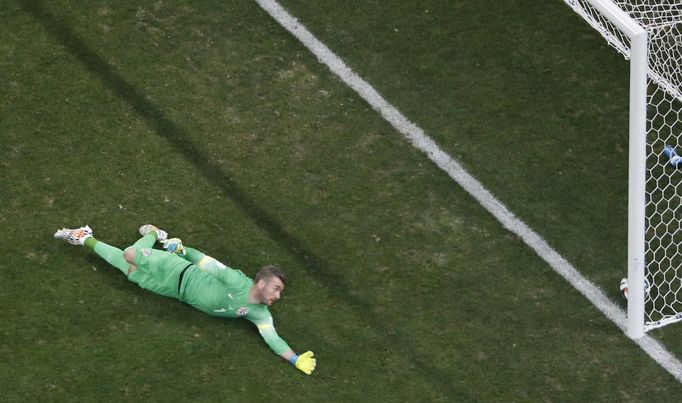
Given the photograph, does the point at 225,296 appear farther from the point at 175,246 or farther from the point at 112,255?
the point at 112,255

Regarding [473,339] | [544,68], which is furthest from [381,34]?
[473,339]

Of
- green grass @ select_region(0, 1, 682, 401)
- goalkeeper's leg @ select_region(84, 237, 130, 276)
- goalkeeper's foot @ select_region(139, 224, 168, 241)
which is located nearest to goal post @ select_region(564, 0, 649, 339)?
green grass @ select_region(0, 1, 682, 401)

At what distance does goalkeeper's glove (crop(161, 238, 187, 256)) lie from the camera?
835cm

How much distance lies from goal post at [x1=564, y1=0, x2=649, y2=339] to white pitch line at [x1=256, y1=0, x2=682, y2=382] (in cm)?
71

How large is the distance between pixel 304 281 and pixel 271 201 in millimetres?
723

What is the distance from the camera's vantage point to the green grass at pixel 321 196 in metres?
8.17

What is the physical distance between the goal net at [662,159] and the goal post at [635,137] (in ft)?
2.33

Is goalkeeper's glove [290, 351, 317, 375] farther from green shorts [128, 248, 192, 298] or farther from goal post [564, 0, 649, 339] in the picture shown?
goal post [564, 0, 649, 339]

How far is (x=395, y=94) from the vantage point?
9.16 metres

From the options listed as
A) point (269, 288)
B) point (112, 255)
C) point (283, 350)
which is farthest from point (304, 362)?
point (112, 255)

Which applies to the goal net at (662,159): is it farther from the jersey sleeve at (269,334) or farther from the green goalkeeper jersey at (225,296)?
the green goalkeeper jersey at (225,296)

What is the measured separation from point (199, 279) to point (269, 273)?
594mm

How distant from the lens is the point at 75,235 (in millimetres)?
8328

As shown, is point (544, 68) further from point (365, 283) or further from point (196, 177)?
point (196, 177)
